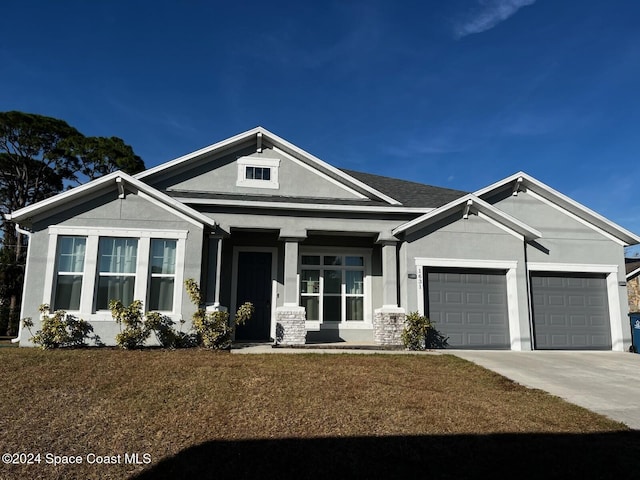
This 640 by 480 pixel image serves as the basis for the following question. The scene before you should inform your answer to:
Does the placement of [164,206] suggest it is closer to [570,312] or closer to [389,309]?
[389,309]

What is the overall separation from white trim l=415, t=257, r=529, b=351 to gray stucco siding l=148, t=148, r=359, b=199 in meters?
3.09

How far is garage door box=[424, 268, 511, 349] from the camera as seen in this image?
12.0m

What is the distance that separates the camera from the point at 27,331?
1012 centimetres

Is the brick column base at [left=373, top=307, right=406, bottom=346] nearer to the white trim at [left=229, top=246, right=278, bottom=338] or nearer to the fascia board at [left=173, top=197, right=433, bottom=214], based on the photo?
the fascia board at [left=173, top=197, right=433, bottom=214]

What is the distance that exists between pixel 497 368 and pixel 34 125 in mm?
28746

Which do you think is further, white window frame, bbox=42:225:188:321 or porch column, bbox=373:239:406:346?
porch column, bbox=373:239:406:346

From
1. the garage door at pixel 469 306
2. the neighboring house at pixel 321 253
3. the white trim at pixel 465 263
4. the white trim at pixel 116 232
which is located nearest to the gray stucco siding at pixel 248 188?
the neighboring house at pixel 321 253

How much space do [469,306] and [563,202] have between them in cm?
464

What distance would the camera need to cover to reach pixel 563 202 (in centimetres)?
1352

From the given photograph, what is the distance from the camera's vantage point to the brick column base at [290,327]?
1138 cm

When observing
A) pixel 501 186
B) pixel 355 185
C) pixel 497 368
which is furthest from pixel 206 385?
pixel 501 186

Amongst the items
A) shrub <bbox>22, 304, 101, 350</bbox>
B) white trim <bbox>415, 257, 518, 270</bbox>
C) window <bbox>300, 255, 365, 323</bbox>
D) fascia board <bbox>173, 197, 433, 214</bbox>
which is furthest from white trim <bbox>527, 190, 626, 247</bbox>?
shrub <bbox>22, 304, 101, 350</bbox>

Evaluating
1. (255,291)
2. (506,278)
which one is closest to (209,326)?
(255,291)

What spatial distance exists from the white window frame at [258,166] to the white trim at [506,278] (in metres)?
4.78
